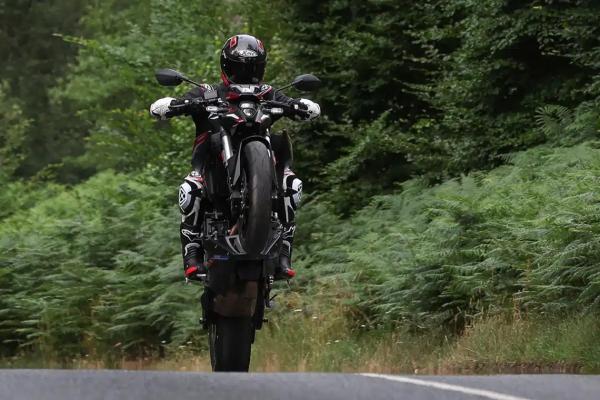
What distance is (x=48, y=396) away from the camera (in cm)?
721

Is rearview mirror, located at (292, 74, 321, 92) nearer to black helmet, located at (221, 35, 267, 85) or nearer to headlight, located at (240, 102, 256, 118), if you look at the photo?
black helmet, located at (221, 35, 267, 85)

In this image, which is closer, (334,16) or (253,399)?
(253,399)

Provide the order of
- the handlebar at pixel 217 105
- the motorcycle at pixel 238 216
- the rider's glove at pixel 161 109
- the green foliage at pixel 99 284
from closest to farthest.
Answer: the motorcycle at pixel 238 216
the handlebar at pixel 217 105
the rider's glove at pixel 161 109
the green foliage at pixel 99 284

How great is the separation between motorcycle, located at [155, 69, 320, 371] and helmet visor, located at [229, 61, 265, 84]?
13cm

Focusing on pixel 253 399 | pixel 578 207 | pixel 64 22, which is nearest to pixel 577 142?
pixel 578 207

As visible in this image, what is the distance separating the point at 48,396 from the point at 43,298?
12.4 m

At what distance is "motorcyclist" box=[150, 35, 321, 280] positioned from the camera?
11070 mm

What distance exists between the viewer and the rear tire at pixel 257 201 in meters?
10.2

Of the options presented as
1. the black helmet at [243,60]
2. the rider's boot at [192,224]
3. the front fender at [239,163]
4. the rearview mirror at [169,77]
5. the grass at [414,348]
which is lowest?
the grass at [414,348]

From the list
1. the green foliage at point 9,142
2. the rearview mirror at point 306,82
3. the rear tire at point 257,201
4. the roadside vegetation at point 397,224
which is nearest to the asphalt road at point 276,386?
the rear tire at point 257,201

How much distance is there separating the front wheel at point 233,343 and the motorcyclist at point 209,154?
1.46 feet

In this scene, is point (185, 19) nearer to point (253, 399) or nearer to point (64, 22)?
point (253, 399)

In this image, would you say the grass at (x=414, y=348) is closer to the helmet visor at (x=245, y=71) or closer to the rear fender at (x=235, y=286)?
the rear fender at (x=235, y=286)

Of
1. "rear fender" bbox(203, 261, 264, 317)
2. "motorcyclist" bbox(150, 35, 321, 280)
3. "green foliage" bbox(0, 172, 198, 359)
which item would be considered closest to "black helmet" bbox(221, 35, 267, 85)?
"motorcyclist" bbox(150, 35, 321, 280)
